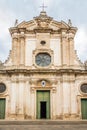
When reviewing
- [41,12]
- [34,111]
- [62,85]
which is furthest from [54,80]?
[41,12]

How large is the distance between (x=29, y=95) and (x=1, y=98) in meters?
2.51

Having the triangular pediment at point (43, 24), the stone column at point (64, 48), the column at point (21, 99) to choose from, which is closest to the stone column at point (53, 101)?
the stone column at point (64, 48)

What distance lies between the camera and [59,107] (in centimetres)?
3116

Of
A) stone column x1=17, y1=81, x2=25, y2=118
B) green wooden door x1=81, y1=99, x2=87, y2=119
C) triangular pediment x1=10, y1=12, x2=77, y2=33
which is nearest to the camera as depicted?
A: stone column x1=17, y1=81, x2=25, y2=118

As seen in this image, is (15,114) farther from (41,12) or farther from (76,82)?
(41,12)

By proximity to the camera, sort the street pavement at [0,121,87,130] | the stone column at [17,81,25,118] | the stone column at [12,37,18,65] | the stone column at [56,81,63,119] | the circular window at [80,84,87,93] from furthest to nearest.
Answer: the stone column at [12,37,18,65], the circular window at [80,84,87,93], the stone column at [56,81,63,119], the stone column at [17,81,25,118], the street pavement at [0,121,87,130]

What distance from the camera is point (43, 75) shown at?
3166 cm

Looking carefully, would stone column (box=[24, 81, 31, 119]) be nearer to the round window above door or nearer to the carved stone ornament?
the round window above door

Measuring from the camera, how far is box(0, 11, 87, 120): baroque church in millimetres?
31031

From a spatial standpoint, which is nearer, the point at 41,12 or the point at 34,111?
Result: the point at 34,111

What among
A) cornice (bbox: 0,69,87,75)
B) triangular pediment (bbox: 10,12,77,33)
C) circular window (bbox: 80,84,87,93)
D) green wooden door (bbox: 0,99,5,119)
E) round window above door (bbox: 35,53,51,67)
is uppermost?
triangular pediment (bbox: 10,12,77,33)

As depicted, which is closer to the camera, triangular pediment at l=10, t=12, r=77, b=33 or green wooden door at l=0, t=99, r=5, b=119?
green wooden door at l=0, t=99, r=5, b=119

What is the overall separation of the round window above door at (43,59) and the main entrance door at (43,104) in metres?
2.54

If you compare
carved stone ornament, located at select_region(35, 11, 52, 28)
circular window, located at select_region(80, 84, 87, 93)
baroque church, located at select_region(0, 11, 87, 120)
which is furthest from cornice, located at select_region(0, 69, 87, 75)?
carved stone ornament, located at select_region(35, 11, 52, 28)
